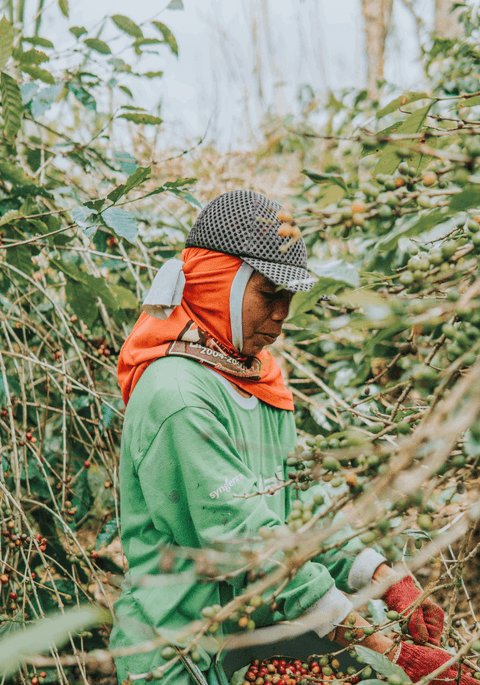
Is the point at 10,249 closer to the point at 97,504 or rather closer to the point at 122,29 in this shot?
Result: the point at 122,29

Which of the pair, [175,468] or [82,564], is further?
[82,564]

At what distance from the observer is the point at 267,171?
5660 millimetres

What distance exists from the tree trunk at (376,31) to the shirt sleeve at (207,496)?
6481 millimetres

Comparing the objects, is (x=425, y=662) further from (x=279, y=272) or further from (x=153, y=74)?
(x=153, y=74)

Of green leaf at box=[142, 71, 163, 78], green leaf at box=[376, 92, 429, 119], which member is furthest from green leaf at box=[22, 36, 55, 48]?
green leaf at box=[376, 92, 429, 119]

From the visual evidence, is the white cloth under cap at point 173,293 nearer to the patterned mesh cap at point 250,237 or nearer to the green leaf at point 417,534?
the patterned mesh cap at point 250,237

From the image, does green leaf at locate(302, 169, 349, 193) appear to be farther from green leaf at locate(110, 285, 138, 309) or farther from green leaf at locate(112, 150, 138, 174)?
green leaf at locate(112, 150, 138, 174)

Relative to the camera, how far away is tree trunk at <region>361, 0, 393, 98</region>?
21.5 ft

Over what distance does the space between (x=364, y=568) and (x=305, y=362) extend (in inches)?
59.4

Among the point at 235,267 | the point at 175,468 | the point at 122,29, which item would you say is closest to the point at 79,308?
the point at 235,267

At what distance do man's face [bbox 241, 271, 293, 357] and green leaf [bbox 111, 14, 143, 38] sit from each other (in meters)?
1.37

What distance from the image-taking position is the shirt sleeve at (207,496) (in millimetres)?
1328

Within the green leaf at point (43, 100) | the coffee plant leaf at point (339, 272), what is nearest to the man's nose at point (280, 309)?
the coffee plant leaf at point (339, 272)

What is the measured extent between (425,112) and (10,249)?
1.50 metres
